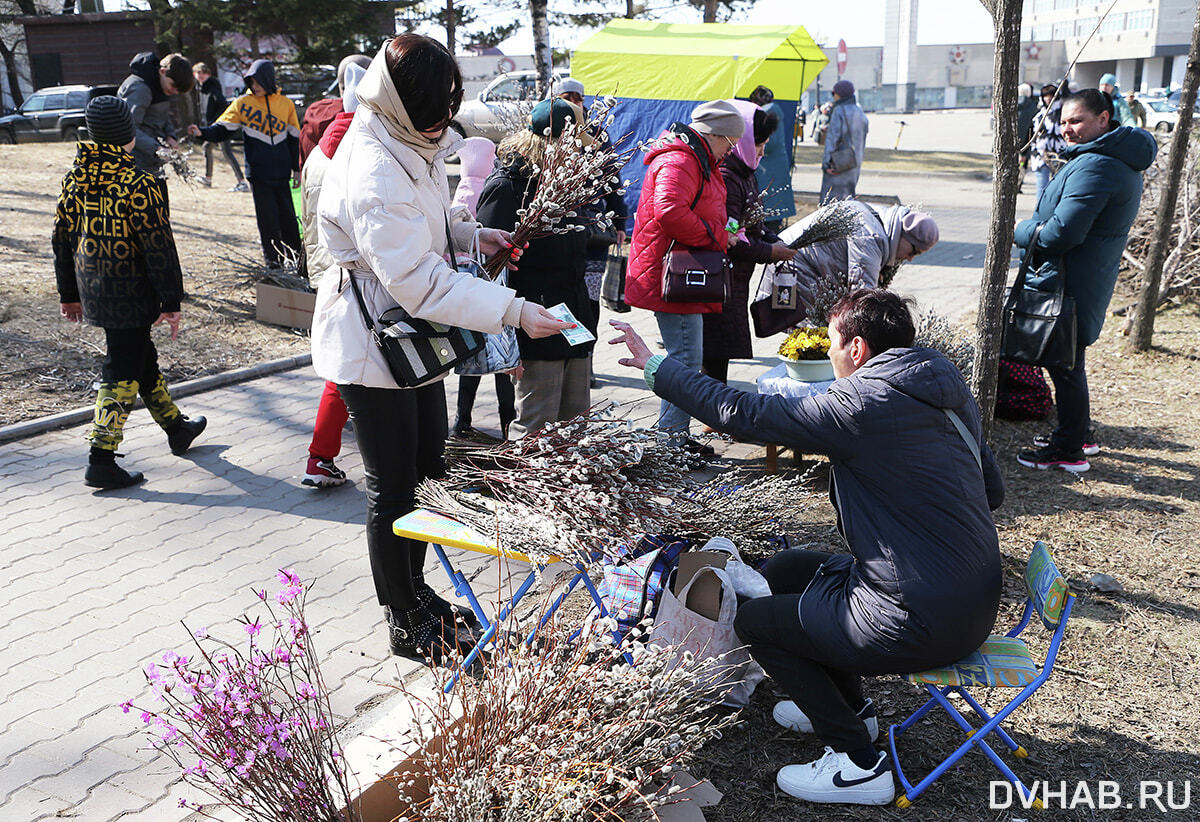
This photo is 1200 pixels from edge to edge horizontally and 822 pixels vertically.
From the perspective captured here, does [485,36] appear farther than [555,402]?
Yes

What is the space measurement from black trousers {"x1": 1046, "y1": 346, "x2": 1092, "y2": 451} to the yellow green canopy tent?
27.0 ft

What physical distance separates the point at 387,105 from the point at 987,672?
2.32 meters

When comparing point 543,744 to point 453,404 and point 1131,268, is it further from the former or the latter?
point 1131,268

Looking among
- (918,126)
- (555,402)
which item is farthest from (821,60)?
(918,126)

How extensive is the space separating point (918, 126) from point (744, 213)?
144 ft

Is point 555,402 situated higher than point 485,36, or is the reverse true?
point 485,36

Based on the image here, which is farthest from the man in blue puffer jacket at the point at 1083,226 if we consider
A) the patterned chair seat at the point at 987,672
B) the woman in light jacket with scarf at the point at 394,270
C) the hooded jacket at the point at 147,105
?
the hooded jacket at the point at 147,105

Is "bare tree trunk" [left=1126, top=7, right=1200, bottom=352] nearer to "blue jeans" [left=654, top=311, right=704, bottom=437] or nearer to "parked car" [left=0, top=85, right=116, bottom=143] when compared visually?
"blue jeans" [left=654, top=311, right=704, bottom=437]

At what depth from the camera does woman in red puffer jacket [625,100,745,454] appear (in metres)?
4.88

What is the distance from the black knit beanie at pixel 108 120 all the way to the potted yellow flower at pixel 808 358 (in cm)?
347

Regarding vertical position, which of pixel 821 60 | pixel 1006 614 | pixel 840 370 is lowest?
pixel 1006 614

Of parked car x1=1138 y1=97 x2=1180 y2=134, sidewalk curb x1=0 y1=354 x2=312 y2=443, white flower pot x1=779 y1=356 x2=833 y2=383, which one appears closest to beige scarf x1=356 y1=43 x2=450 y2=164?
white flower pot x1=779 y1=356 x2=833 y2=383

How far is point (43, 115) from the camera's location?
77.3 feet

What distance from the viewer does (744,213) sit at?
577cm
